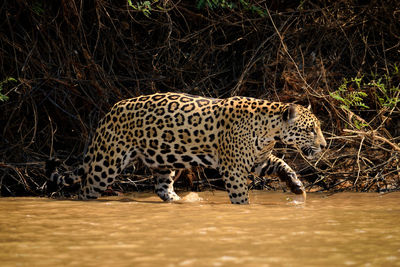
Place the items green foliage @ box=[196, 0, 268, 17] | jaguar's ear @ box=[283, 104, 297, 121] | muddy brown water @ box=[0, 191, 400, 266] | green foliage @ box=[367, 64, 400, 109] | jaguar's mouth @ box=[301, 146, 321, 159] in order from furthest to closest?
1. green foliage @ box=[196, 0, 268, 17]
2. green foliage @ box=[367, 64, 400, 109]
3. jaguar's mouth @ box=[301, 146, 321, 159]
4. jaguar's ear @ box=[283, 104, 297, 121]
5. muddy brown water @ box=[0, 191, 400, 266]

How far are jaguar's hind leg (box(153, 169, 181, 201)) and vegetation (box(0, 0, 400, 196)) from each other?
508mm

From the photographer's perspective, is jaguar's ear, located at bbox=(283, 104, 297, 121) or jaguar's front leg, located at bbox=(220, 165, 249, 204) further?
jaguar's ear, located at bbox=(283, 104, 297, 121)

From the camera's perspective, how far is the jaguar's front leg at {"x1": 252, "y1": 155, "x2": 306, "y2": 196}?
5734mm

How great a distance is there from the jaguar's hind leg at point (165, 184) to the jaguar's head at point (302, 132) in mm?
1334

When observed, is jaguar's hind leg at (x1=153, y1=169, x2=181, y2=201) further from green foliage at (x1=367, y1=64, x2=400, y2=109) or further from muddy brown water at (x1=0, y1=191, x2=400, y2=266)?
green foliage at (x1=367, y1=64, x2=400, y2=109)


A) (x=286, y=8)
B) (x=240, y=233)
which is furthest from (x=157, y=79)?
(x=240, y=233)

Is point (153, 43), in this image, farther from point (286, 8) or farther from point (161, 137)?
point (161, 137)

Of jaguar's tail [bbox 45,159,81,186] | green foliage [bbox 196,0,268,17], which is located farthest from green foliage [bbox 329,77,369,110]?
jaguar's tail [bbox 45,159,81,186]

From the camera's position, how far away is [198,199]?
6066mm

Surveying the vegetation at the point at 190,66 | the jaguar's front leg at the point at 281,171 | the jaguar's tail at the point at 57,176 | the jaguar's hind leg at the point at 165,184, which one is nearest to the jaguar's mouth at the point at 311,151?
the jaguar's front leg at the point at 281,171

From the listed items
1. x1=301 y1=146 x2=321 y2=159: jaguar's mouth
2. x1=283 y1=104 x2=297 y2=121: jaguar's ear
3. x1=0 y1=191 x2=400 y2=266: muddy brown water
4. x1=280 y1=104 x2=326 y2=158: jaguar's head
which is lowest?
x1=0 y1=191 x2=400 y2=266: muddy brown water

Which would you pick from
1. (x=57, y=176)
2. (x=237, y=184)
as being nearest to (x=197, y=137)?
(x=237, y=184)

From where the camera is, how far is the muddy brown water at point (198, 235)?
2791 mm

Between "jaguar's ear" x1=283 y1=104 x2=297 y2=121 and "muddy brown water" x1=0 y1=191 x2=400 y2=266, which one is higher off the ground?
"jaguar's ear" x1=283 y1=104 x2=297 y2=121
